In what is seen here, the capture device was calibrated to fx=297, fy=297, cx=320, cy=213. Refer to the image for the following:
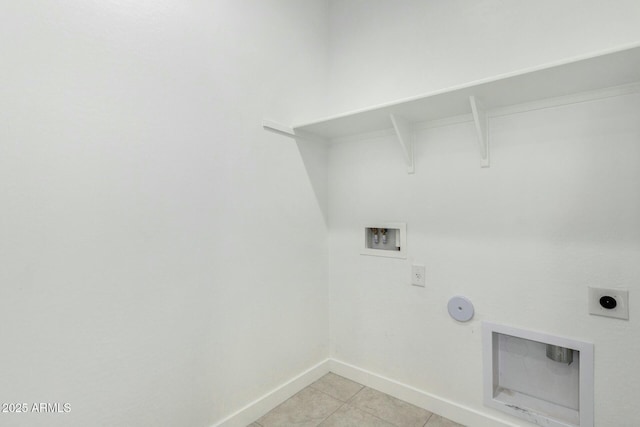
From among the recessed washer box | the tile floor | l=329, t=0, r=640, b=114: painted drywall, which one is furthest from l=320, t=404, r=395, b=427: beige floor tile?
l=329, t=0, r=640, b=114: painted drywall

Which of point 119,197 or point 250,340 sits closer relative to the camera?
point 119,197

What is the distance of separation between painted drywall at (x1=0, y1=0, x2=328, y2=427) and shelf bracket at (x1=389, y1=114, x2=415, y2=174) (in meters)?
0.66

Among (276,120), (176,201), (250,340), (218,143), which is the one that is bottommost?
(250,340)

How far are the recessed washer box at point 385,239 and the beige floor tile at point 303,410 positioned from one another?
0.94m

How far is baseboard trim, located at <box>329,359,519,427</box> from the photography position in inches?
60.8

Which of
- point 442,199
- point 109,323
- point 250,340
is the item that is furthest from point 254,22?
point 250,340

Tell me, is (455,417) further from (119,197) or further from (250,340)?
(119,197)

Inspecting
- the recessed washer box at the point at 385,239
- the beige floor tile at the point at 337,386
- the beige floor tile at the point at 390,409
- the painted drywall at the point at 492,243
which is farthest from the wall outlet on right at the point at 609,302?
the beige floor tile at the point at 337,386

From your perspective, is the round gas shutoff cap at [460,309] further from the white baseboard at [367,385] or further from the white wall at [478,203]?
the white baseboard at [367,385]

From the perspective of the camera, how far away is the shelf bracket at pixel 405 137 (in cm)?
166

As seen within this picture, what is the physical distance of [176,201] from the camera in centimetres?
134

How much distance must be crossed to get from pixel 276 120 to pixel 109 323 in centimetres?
131

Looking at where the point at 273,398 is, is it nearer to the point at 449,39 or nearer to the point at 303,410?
the point at 303,410

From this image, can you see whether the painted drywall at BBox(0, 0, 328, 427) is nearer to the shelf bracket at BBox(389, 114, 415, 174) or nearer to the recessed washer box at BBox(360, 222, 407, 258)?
the recessed washer box at BBox(360, 222, 407, 258)
